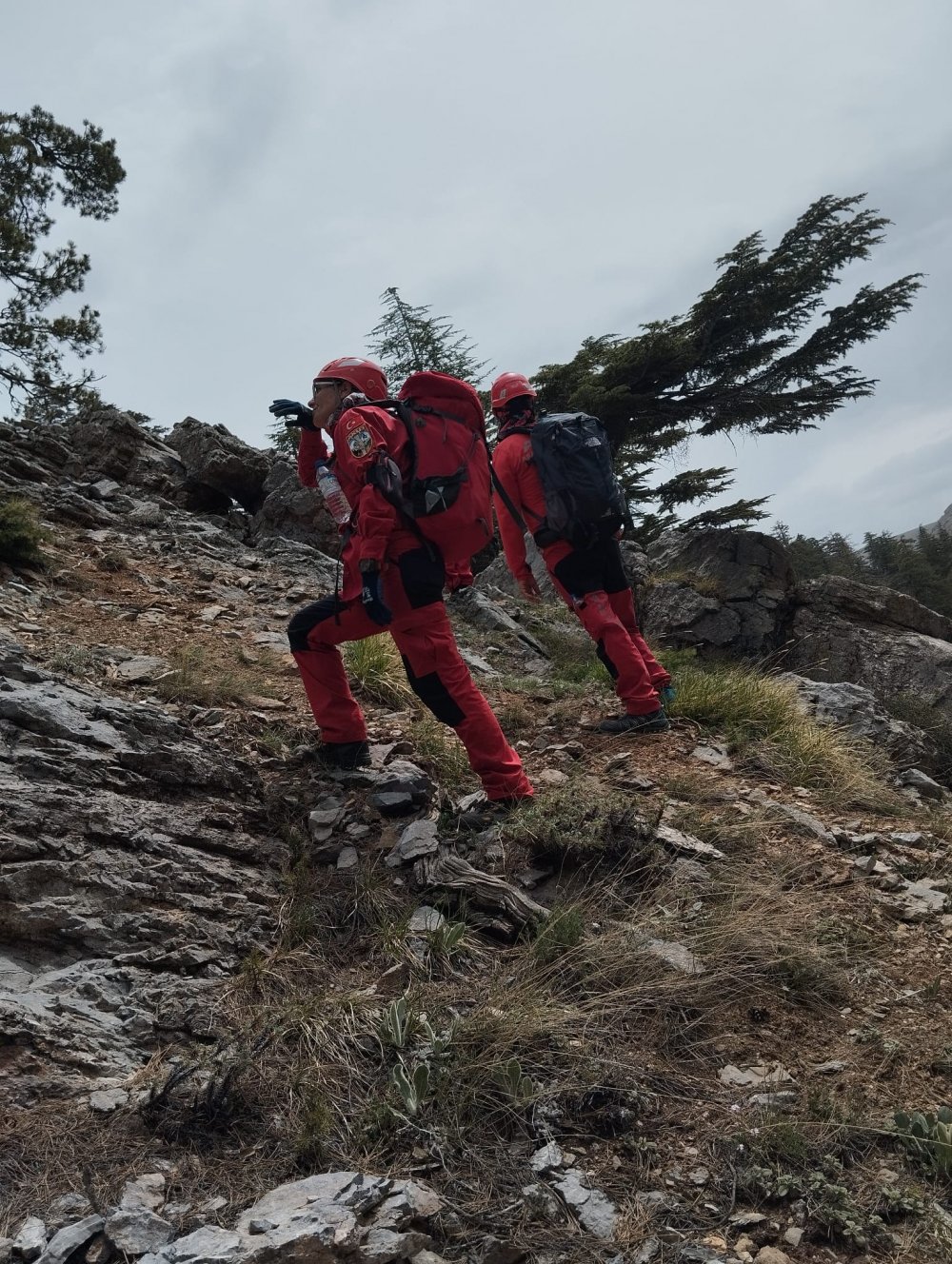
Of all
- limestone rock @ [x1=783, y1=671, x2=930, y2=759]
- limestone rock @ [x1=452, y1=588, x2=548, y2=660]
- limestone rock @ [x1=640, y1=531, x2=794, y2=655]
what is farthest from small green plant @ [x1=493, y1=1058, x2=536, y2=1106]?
limestone rock @ [x1=640, y1=531, x2=794, y2=655]

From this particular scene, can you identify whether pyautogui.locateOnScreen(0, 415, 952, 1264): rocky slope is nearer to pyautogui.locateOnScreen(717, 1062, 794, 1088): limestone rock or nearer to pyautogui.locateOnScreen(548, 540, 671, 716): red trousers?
pyautogui.locateOnScreen(717, 1062, 794, 1088): limestone rock

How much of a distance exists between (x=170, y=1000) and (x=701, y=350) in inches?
628

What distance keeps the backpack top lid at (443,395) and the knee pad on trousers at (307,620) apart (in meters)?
1.12

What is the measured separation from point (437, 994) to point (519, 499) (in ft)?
12.4

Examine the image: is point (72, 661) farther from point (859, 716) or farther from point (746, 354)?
point (746, 354)

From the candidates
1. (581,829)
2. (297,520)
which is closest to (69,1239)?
(581,829)

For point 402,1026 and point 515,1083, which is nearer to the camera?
point 515,1083

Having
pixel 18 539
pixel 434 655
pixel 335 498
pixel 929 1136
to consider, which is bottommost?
pixel 929 1136

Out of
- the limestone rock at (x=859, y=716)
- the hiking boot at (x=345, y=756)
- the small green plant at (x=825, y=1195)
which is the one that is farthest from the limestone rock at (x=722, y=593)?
the small green plant at (x=825, y=1195)

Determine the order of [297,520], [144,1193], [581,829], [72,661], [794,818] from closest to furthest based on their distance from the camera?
1. [144,1193]
2. [581,829]
3. [794,818]
4. [72,661]
5. [297,520]

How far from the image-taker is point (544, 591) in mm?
12500

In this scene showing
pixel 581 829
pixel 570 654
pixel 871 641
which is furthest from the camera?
pixel 871 641

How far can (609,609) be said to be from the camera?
19.4ft

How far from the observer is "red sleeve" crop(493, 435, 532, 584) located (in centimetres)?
606
